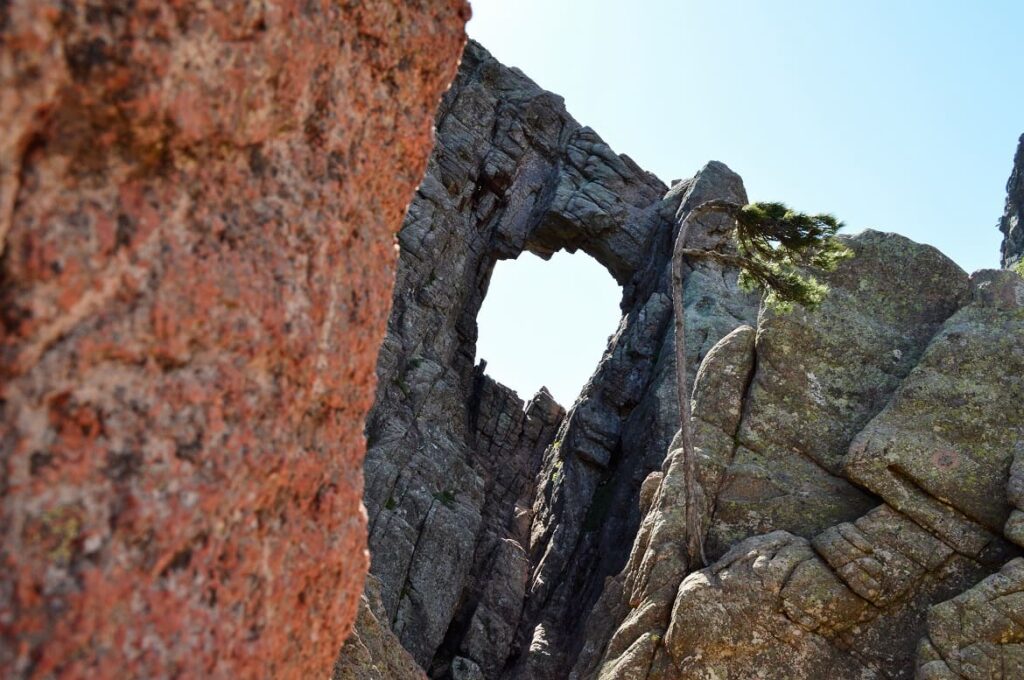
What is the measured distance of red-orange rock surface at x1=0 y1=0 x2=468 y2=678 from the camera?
3.30 m

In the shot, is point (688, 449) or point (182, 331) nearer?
point (182, 331)

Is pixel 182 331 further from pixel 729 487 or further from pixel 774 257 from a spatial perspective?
pixel 774 257

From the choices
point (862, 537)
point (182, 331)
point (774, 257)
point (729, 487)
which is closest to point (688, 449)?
point (729, 487)

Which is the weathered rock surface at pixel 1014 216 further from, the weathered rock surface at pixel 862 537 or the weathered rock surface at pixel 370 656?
the weathered rock surface at pixel 370 656

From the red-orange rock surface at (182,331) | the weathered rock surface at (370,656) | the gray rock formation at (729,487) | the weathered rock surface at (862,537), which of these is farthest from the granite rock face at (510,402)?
the red-orange rock surface at (182,331)

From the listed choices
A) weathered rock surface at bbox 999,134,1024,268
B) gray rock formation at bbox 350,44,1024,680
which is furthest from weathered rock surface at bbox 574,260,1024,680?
weathered rock surface at bbox 999,134,1024,268

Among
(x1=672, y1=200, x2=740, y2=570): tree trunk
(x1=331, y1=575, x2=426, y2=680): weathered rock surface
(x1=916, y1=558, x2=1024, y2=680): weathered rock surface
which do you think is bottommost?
(x1=331, y1=575, x2=426, y2=680): weathered rock surface

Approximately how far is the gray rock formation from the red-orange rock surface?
15.7 meters

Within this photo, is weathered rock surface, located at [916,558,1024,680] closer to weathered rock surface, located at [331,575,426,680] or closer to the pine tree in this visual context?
the pine tree

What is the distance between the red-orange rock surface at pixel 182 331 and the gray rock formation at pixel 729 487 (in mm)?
15671

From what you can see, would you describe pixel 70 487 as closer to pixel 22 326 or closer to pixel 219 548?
pixel 22 326

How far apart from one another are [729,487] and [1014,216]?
72.9m

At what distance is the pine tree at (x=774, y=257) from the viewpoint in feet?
77.5

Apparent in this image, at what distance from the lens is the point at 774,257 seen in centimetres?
2536
